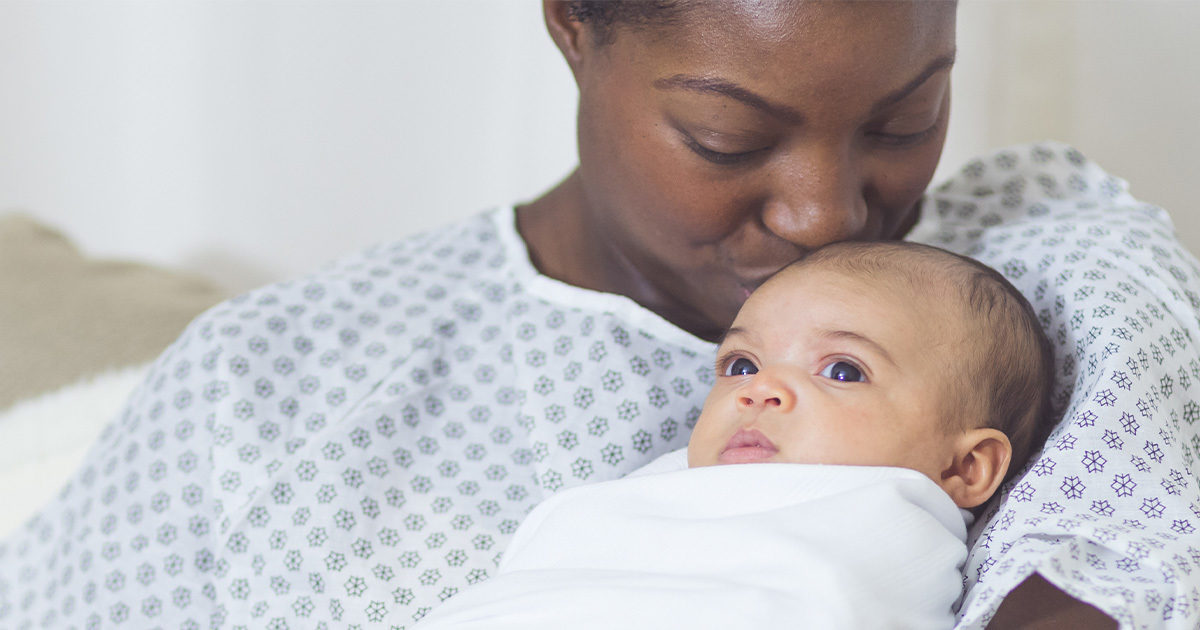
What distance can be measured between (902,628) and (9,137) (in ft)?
6.73

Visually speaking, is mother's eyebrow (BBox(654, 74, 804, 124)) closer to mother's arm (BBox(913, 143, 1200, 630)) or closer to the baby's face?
the baby's face

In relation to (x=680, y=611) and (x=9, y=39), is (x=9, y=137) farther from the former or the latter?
(x=680, y=611)

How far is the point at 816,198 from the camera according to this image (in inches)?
44.3

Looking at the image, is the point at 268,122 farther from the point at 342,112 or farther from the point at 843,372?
the point at 843,372

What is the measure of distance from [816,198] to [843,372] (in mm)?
186

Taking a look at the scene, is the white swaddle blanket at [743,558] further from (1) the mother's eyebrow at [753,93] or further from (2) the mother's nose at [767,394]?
(1) the mother's eyebrow at [753,93]

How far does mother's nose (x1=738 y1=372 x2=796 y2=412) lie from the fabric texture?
1.18m

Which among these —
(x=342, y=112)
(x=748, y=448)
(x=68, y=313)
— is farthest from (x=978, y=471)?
(x=342, y=112)

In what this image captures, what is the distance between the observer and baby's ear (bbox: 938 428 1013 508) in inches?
40.8

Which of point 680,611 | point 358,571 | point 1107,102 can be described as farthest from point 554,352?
point 1107,102

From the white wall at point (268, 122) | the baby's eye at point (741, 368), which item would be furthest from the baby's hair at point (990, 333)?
the white wall at point (268, 122)

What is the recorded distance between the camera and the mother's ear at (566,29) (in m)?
1.25

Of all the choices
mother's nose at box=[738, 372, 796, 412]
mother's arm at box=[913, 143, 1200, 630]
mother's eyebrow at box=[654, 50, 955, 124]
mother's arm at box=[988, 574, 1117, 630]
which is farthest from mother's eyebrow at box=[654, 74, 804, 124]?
mother's arm at box=[988, 574, 1117, 630]

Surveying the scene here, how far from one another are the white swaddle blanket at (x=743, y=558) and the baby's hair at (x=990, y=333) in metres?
0.12
